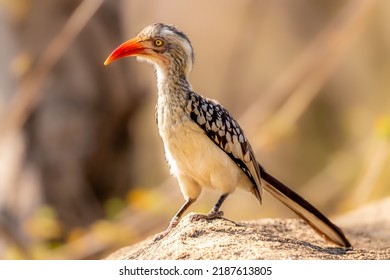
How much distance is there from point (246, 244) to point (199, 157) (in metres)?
0.53

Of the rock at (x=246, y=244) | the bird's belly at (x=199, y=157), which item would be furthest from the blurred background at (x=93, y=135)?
the bird's belly at (x=199, y=157)

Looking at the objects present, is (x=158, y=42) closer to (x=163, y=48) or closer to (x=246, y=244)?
(x=163, y=48)

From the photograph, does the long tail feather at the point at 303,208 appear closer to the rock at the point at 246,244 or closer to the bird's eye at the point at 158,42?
the rock at the point at 246,244

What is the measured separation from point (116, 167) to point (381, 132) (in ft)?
10.9

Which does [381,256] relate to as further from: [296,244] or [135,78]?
[135,78]

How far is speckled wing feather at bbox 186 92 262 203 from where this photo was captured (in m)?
4.11

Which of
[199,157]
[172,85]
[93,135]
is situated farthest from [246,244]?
[93,135]

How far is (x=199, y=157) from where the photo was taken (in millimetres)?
4059

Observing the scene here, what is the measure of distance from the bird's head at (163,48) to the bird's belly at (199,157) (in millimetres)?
342

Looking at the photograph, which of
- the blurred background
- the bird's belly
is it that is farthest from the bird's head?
the blurred background

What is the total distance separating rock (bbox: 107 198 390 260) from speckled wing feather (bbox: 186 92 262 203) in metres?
0.27

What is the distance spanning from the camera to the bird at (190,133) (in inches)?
160

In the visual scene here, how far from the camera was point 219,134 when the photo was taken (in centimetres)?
412

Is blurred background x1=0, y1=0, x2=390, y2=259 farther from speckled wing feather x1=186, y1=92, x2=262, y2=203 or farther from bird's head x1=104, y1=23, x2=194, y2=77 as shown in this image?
bird's head x1=104, y1=23, x2=194, y2=77
